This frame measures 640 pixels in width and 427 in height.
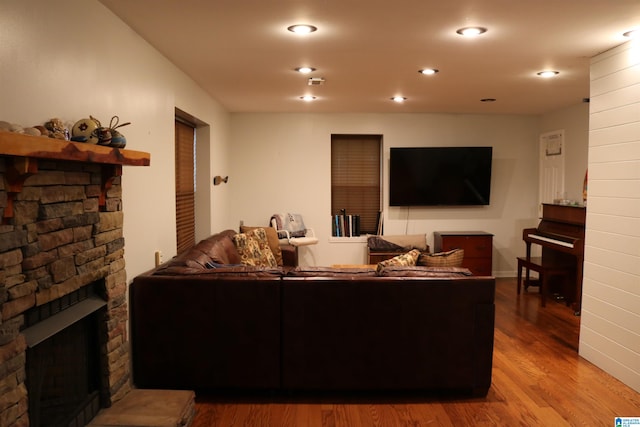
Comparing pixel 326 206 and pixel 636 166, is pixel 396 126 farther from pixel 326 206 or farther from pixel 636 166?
pixel 636 166

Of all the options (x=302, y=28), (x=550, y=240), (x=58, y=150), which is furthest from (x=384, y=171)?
(x=58, y=150)

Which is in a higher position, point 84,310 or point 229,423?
point 84,310

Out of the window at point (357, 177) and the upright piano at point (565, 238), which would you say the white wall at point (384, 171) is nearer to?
the window at point (357, 177)

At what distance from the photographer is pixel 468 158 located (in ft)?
24.1

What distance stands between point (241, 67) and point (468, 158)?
4.05 m

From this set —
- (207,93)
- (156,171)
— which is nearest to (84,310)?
(156,171)

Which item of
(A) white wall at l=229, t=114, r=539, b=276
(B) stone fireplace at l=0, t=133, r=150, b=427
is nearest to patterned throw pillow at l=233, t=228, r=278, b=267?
(A) white wall at l=229, t=114, r=539, b=276

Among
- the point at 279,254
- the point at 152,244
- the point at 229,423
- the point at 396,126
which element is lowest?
the point at 229,423

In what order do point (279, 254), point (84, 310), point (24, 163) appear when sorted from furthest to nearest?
1. point (279, 254)
2. point (84, 310)
3. point (24, 163)

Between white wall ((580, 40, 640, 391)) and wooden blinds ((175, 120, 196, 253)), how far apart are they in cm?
353

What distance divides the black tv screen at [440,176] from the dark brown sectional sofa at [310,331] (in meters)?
4.05

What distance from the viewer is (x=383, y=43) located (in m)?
3.62

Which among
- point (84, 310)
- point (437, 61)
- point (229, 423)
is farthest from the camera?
point (437, 61)

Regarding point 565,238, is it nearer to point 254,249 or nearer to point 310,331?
point 254,249
